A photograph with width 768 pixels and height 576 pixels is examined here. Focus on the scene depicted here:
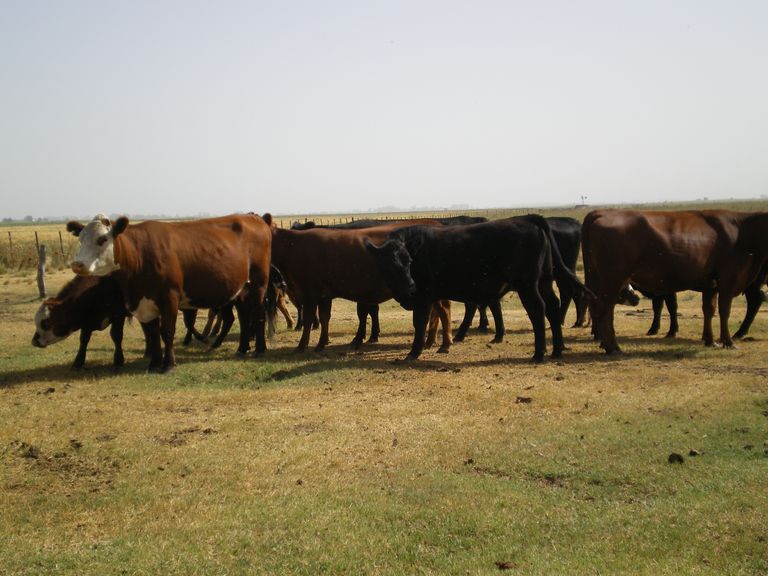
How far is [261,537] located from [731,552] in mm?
3287

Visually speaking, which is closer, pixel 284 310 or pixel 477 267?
pixel 477 267

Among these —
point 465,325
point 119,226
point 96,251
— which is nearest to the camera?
point 96,251

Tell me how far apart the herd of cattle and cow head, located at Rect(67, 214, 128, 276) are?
0.05ft

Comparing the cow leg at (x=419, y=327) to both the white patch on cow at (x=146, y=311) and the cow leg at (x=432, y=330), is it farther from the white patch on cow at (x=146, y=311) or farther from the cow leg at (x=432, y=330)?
the white patch on cow at (x=146, y=311)

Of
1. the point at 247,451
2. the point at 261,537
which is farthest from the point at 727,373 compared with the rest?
the point at 261,537

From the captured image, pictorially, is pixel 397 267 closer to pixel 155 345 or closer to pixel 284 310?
pixel 155 345

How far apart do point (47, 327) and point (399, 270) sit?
18.8 ft

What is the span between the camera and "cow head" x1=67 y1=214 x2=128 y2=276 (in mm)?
11523

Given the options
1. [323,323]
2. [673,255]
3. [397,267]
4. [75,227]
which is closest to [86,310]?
[75,227]

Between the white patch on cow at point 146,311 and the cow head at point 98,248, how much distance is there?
718mm

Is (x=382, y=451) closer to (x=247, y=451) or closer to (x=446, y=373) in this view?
(x=247, y=451)

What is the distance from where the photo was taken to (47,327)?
13023 mm

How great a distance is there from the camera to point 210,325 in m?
16.8

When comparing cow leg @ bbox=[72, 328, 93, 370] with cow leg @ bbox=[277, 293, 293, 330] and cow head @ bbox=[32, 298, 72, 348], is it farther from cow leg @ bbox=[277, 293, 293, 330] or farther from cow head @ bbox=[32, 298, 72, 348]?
cow leg @ bbox=[277, 293, 293, 330]
